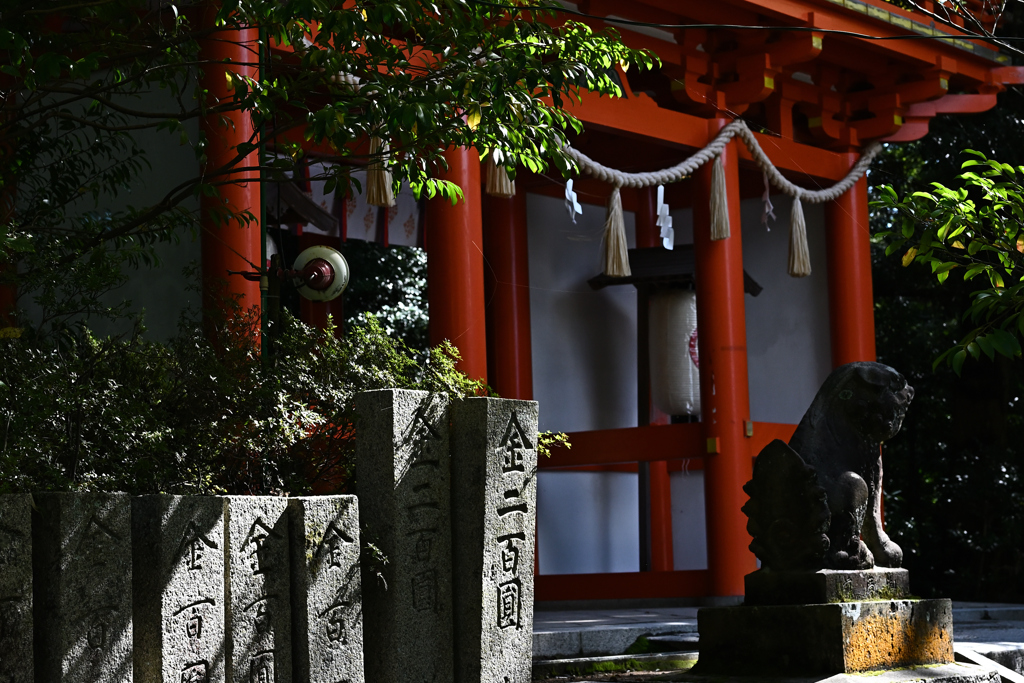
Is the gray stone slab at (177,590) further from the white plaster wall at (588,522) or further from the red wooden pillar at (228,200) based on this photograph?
the white plaster wall at (588,522)

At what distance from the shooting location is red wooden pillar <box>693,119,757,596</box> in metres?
9.07

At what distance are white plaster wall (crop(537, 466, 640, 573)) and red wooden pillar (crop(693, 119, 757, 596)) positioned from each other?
6.98 feet

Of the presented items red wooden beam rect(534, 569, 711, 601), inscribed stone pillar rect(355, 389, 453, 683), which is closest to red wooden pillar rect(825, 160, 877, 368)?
red wooden beam rect(534, 569, 711, 601)

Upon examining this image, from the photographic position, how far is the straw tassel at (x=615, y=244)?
29.4 feet

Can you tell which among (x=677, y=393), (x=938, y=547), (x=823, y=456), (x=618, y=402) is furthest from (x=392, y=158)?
(x=938, y=547)

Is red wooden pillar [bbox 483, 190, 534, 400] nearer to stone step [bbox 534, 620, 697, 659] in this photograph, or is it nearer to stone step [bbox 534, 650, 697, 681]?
stone step [bbox 534, 620, 697, 659]

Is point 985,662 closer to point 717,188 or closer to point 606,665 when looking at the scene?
point 606,665

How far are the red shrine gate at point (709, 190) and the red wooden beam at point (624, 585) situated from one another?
0.5 inches

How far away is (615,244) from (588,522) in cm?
336

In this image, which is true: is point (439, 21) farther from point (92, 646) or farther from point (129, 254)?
point (92, 646)

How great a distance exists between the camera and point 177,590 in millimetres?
3316

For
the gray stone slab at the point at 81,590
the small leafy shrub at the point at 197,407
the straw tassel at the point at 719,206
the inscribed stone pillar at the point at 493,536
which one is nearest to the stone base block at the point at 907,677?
the inscribed stone pillar at the point at 493,536

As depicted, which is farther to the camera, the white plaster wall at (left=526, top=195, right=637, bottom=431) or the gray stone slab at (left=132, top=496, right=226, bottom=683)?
the white plaster wall at (left=526, top=195, right=637, bottom=431)

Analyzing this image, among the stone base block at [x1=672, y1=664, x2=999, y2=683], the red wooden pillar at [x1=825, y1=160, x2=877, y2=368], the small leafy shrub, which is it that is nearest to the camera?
the small leafy shrub
